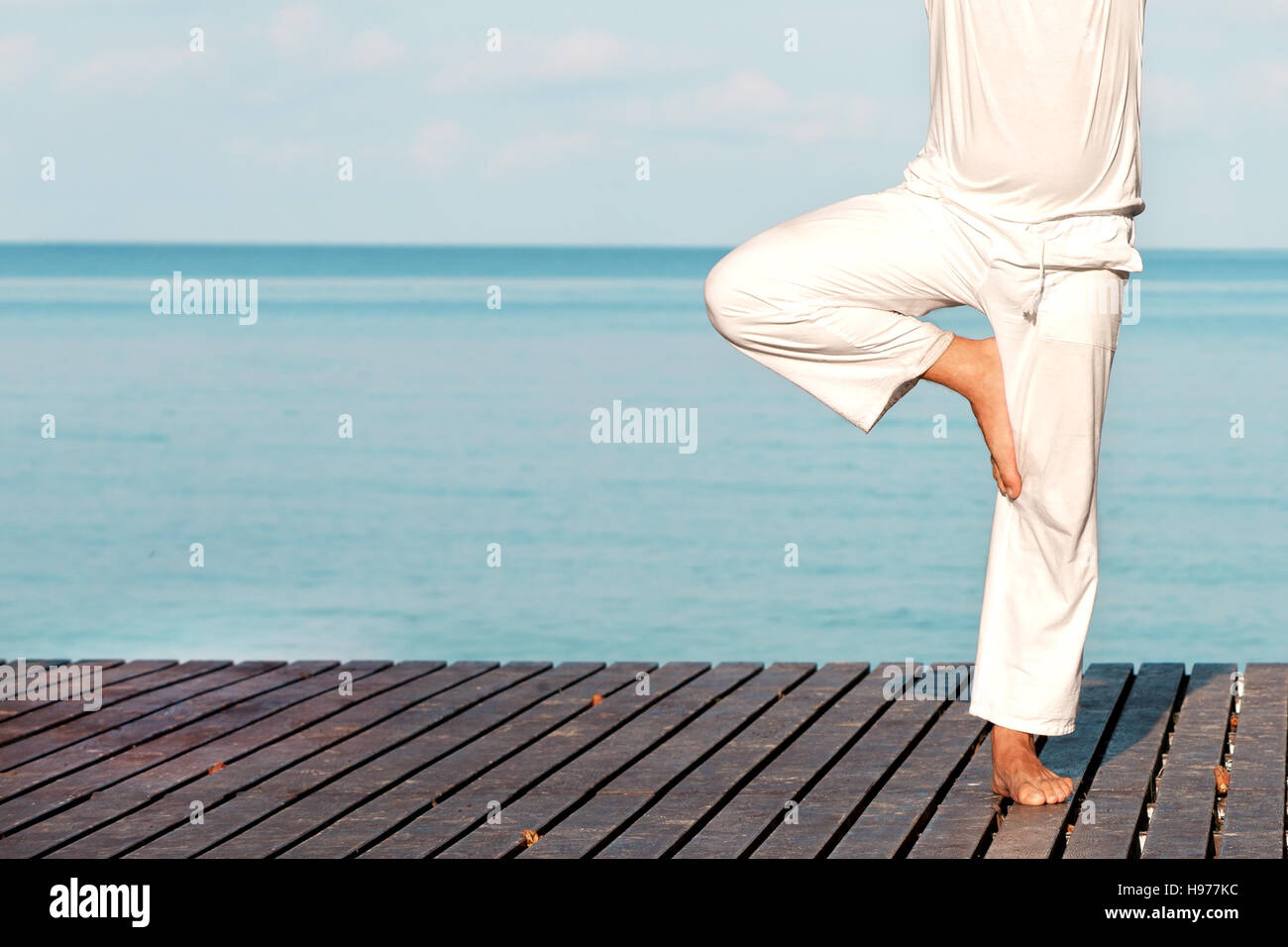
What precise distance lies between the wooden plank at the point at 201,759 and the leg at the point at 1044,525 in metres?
1.70

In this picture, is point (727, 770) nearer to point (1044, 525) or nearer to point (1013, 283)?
point (1044, 525)

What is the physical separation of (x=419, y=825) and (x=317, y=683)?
5.19 ft

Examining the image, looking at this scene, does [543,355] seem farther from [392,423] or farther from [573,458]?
[573,458]

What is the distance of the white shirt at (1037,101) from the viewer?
346 cm

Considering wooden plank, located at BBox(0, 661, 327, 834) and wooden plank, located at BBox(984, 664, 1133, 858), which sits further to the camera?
wooden plank, located at BBox(0, 661, 327, 834)

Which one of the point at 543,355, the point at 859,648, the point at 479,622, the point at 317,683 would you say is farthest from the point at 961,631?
the point at 543,355

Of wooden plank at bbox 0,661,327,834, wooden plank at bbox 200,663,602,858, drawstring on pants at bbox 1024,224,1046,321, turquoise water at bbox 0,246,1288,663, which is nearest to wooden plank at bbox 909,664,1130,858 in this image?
drawstring on pants at bbox 1024,224,1046,321

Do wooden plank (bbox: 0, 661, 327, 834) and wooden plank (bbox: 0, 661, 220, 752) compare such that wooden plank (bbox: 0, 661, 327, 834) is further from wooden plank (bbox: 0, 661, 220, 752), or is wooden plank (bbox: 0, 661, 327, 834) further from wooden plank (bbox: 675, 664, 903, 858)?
wooden plank (bbox: 675, 664, 903, 858)

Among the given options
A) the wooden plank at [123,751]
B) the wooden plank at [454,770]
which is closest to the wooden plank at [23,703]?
the wooden plank at [123,751]

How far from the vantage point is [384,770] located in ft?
12.9

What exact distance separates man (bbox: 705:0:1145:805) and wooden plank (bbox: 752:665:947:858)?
0.32m

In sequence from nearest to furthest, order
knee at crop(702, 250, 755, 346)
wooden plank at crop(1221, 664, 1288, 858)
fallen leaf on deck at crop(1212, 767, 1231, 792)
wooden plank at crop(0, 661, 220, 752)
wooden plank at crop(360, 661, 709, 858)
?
1. wooden plank at crop(1221, 664, 1288, 858)
2. wooden plank at crop(360, 661, 709, 858)
3. knee at crop(702, 250, 755, 346)
4. fallen leaf on deck at crop(1212, 767, 1231, 792)
5. wooden plank at crop(0, 661, 220, 752)

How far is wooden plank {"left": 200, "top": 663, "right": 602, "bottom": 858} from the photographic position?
3.37 meters

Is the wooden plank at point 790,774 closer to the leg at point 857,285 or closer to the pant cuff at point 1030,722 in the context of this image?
the pant cuff at point 1030,722
